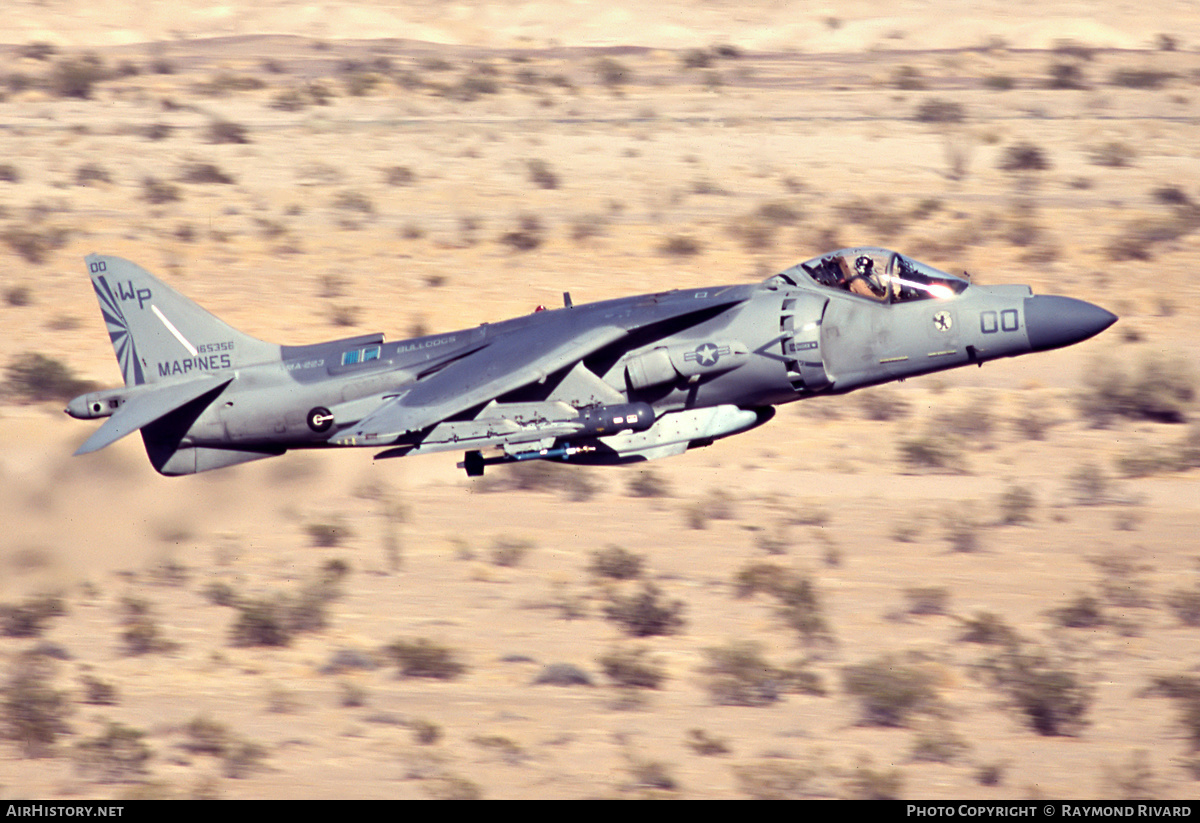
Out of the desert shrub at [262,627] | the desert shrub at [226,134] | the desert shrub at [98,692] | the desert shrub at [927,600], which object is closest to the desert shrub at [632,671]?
the desert shrub at [927,600]

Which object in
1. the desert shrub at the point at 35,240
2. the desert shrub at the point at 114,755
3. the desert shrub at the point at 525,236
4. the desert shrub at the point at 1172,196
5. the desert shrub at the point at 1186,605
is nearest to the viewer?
the desert shrub at the point at 114,755

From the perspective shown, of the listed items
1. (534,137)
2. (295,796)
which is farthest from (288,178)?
(295,796)

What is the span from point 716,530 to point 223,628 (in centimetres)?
689

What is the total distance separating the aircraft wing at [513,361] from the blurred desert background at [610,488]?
110 inches

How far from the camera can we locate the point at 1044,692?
14.9m

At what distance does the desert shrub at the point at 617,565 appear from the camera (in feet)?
60.7

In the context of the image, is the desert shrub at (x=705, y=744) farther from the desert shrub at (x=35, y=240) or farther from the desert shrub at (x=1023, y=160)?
the desert shrub at (x=1023, y=160)

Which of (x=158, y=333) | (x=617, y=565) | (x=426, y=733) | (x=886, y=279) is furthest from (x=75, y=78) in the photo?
(x=426, y=733)

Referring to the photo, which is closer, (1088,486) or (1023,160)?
(1088,486)

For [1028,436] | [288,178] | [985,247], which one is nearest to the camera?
[1028,436]

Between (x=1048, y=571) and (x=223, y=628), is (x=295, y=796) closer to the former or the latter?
(x=223, y=628)

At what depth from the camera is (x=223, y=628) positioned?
1730cm

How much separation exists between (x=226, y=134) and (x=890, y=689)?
93.9ft

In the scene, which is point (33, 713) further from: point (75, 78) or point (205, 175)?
point (75, 78)
